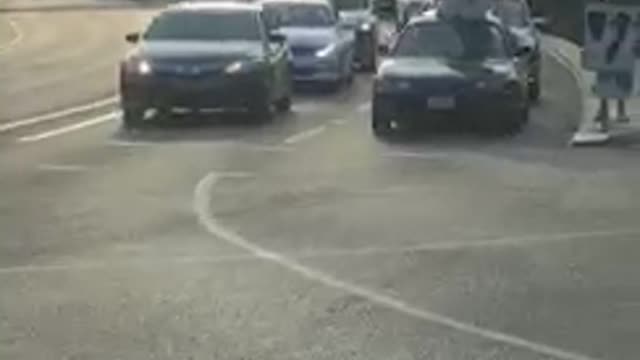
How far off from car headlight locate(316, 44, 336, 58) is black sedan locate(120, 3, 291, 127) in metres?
5.74

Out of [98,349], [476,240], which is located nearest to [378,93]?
[476,240]

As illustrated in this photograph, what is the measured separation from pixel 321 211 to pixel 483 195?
6.08 feet

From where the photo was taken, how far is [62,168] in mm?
18078

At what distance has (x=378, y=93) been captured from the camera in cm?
2244

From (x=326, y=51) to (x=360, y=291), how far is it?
65.6 feet

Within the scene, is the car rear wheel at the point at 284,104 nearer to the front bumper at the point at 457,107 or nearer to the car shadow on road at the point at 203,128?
the car shadow on road at the point at 203,128

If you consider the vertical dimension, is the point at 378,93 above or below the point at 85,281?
below

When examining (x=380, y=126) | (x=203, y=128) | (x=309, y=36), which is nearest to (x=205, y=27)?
(x=203, y=128)

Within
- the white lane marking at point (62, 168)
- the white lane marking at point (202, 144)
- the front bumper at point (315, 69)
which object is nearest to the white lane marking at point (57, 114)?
the white lane marking at point (202, 144)

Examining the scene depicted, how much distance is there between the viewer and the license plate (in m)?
22.4

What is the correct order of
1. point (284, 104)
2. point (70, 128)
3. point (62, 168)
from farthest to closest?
point (284, 104) → point (70, 128) → point (62, 168)

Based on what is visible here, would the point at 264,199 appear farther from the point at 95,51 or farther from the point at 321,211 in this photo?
the point at 95,51

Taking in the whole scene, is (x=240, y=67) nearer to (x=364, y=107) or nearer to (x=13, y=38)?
(x=364, y=107)

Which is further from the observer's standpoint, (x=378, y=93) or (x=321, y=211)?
(x=378, y=93)
